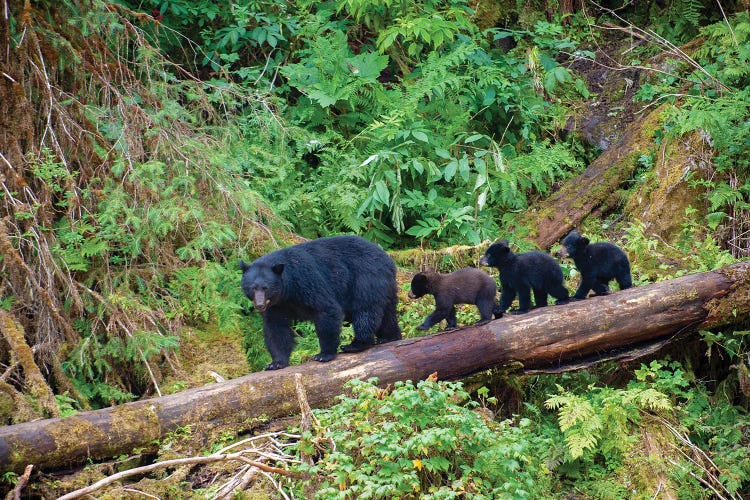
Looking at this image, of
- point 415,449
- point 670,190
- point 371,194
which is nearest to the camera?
point 415,449

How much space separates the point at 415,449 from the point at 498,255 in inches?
112

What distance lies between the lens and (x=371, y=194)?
952cm

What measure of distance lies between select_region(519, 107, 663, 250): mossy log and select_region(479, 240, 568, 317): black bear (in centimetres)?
238

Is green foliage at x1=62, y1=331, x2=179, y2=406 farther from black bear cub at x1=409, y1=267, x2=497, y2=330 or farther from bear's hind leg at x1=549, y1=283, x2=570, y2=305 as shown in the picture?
bear's hind leg at x1=549, y1=283, x2=570, y2=305

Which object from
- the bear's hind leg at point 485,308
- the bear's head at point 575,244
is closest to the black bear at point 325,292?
the bear's hind leg at point 485,308

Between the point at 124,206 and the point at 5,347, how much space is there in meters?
1.59

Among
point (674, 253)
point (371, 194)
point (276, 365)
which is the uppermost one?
point (371, 194)

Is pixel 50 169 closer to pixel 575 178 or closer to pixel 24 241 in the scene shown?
pixel 24 241

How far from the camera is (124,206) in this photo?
23.2 feet

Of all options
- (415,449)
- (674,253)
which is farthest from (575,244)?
(415,449)

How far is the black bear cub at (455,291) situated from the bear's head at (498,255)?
18 cm

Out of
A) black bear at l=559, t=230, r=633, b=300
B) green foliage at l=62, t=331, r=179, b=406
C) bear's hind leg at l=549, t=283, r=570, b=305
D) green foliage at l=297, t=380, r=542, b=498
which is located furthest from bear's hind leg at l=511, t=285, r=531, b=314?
green foliage at l=62, t=331, r=179, b=406

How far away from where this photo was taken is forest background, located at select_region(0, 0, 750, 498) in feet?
20.7

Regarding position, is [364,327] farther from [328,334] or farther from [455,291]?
[455,291]
